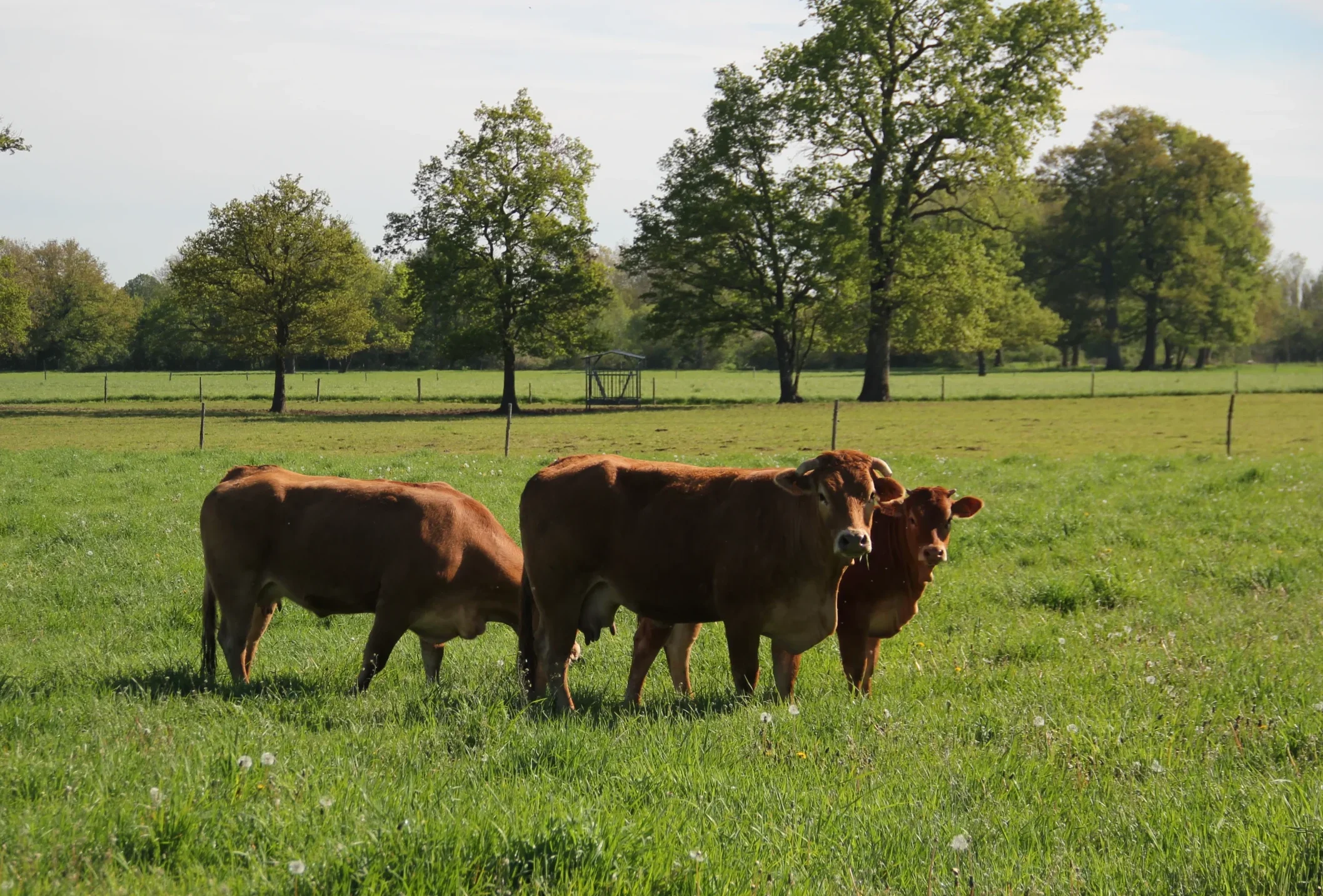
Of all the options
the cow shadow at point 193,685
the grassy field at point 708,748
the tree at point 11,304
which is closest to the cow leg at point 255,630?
the grassy field at point 708,748

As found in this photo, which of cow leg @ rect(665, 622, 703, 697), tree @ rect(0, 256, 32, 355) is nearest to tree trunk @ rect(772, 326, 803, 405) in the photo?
tree @ rect(0, 256, 32, 355)

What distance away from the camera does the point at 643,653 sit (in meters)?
7.60

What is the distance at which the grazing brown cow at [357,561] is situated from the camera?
7754 millimetres

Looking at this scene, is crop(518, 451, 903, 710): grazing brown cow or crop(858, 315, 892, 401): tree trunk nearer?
crop(518, 451, 903, 710): grazing brown cow

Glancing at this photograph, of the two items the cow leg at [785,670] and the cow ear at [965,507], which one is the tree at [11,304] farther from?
the cow leg at [785,670]

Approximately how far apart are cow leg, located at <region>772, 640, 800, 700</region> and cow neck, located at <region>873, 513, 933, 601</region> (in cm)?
106

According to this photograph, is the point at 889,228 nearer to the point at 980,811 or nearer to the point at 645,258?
the point at 645,258

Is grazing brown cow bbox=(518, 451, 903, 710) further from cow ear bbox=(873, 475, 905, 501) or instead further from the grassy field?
the grassy field

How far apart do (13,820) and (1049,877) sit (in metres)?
3.74

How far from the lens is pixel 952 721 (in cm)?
636

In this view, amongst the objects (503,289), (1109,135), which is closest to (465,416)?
(503,289)

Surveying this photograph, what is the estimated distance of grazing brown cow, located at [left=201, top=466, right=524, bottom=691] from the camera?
7754 millimetres

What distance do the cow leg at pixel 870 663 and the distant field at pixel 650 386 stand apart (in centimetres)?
5089

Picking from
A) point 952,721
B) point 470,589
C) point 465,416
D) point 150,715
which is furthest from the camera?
point 465,416
